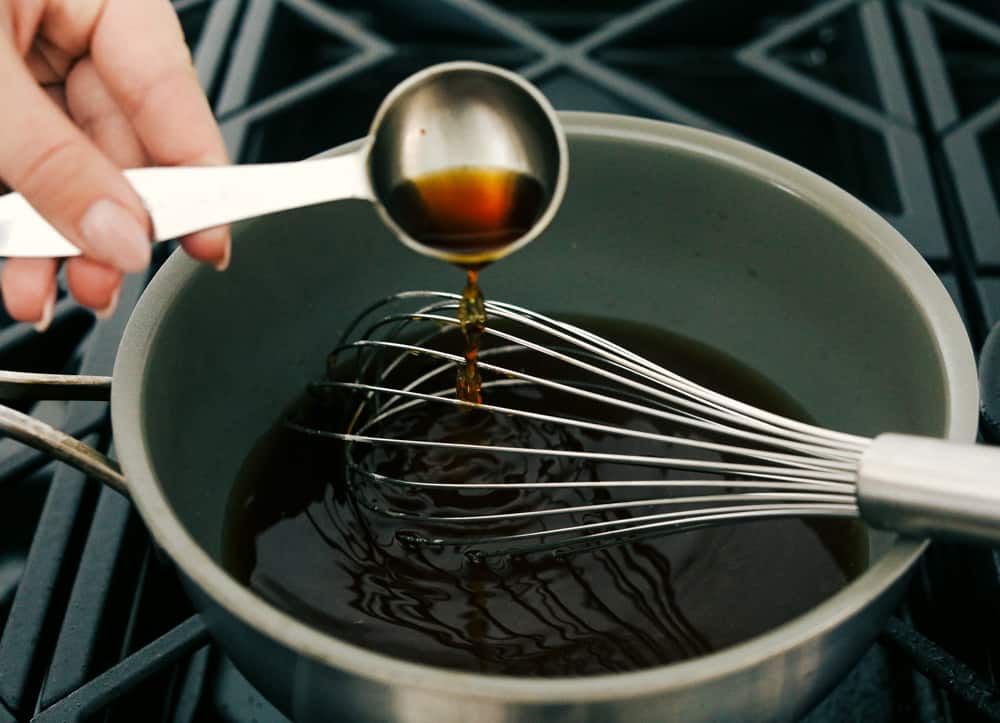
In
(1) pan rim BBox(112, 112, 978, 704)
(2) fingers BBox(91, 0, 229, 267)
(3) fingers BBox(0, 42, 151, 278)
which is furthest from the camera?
(2) fingers BBox(91, 0, 229, 267)

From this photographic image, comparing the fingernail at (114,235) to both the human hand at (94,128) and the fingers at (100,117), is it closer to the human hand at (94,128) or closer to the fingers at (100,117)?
the human hand at (94,128)

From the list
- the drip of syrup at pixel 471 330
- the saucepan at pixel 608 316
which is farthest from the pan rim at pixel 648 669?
the drip of syrup at pixel 471 330

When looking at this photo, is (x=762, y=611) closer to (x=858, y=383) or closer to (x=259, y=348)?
(x=858, y=383)

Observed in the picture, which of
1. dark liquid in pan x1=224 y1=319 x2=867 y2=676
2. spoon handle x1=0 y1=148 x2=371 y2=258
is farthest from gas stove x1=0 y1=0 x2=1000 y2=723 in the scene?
spoon handle x1=0 y1=148 x2=371 y2=258

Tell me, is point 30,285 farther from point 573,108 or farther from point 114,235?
point 573,108

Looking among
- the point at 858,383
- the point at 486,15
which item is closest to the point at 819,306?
the point at 858,383

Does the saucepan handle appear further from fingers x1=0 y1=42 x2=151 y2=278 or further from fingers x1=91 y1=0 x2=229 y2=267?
fingers x1=91 y1=0 x2=229 y2=267

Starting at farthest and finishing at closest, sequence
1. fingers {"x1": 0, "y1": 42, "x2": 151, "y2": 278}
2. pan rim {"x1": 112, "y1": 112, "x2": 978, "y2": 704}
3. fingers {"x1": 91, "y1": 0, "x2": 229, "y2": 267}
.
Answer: fingers {"x1": 91, "y1": 0, "x2": 229, "y2": 267}
fingers {"x1": 0, "y1": 42, "x2": 151, "y2": 278}
pan rim {"x1": 112, "y1": 112, "x2": 978, "y2": 704}
